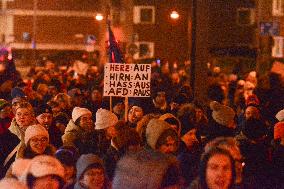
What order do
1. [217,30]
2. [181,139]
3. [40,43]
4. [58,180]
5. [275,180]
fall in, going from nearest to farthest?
[58,180] < [275,180] < [181,139] < [217,30] < [40,43]

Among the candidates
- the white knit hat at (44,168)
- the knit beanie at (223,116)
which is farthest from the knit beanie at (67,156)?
the knit beanie at (223,116)

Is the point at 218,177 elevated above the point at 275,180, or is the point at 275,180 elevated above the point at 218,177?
the point at 218,177

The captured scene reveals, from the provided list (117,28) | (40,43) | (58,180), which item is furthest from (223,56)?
(58,180)

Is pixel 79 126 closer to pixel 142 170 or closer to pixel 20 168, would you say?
pixel 20 168

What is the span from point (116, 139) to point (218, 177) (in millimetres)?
2974

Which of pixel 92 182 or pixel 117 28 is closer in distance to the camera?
pixel 92 182

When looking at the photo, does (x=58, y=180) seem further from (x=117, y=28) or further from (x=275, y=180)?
(x=117, y=28)

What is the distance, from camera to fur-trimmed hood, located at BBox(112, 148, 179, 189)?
5.56m

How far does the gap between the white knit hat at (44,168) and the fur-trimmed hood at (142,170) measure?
0.51 meters

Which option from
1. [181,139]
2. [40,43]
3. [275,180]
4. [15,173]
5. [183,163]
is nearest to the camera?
[15,173]

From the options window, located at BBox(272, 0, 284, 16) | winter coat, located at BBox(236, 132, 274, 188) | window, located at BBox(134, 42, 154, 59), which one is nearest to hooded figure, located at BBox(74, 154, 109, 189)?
winter coat, located at BBox(236, 132, 274, 188)

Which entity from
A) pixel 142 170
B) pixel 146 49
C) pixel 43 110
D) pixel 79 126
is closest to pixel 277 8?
pixel 146 49

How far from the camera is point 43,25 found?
6669 centimetres

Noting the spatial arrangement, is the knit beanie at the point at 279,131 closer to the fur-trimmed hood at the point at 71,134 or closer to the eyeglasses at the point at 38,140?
the fur-trimmed hood at the point at 71,134
